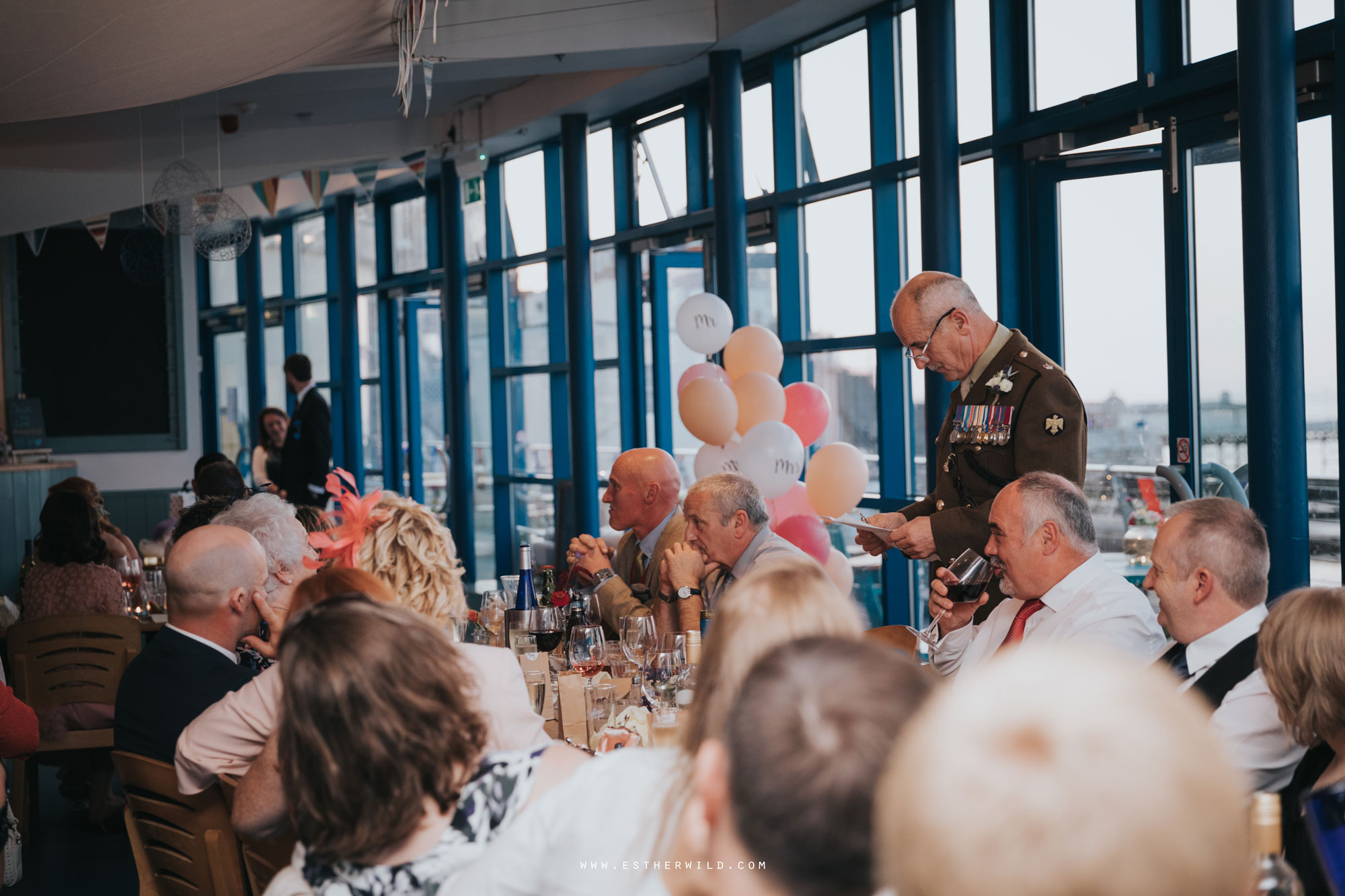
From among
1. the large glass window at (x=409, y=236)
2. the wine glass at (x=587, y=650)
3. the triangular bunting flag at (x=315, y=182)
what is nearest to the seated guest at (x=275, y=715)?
the wine glass at (x=587, y=650)

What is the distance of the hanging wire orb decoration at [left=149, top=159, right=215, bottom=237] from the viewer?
25.6ft

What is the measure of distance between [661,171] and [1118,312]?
3875 millimetres

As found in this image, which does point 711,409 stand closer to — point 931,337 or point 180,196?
point 931,337

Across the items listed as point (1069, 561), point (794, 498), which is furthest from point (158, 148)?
point (1069, 561)

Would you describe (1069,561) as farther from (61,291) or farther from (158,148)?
(61,291)

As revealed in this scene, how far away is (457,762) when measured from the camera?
167cm

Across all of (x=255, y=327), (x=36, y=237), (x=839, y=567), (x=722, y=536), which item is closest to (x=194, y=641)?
(x=722, y=536)

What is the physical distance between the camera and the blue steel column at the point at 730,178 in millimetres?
6855

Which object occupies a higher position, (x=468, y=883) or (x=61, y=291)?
(x=61, y=291)

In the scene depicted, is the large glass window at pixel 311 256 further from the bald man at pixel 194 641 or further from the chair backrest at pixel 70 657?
the bald man at pixel 194 641

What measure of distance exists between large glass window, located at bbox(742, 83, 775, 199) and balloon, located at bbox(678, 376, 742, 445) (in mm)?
1797

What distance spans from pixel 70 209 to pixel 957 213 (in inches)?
322

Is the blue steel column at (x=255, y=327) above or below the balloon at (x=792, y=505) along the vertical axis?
above

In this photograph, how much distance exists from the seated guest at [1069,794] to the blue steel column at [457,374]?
916cm
